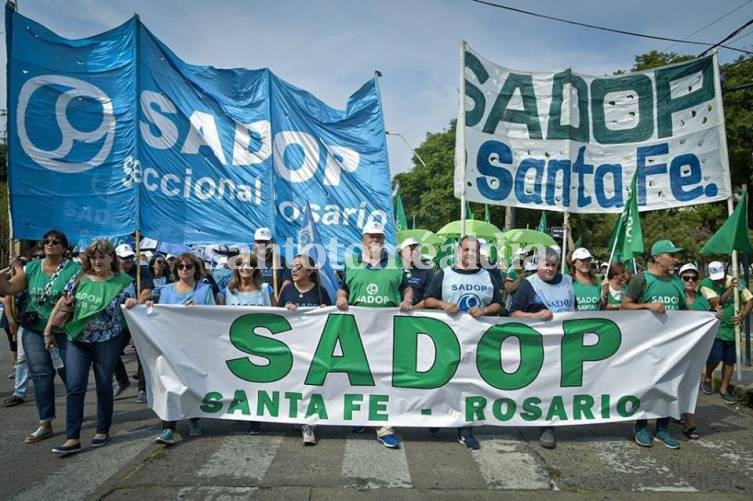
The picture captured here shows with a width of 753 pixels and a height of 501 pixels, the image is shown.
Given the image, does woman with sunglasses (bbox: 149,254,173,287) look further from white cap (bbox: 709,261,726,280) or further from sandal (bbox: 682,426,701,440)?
white cap (bbox: 709,261,726,280)

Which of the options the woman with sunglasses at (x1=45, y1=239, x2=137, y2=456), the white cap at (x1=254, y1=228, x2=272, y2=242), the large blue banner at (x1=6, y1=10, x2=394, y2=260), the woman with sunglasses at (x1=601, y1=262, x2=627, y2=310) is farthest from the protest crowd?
the woman with sunglasses at (x1=601, y1=262, x2=627, y2=310)

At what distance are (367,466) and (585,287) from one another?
2.66 meters

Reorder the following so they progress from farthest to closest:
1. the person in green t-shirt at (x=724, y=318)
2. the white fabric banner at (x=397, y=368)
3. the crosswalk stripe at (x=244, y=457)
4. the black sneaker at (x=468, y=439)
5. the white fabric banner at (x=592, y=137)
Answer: the white fabric banner at (x=592, y=137) < the person in green t-shirt at (x=724, y=318) < the white fabric banner at (x=397, y=368) < the black sneaker at (x=468, y=439) < the crosswalk stripe at (x=244, y=457)

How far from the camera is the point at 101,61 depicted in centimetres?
660

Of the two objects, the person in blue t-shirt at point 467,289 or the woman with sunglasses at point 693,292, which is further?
the woman with sunglasses at point 693,292

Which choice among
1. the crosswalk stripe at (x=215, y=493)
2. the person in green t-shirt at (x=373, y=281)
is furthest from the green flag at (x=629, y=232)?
the crosswalk stripe at (x=215, y=493)

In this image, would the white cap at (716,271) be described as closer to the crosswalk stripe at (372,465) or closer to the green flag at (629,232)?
the green flag at (629,232)

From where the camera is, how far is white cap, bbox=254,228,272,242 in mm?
6500

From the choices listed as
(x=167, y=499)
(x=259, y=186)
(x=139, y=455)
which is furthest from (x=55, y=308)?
(x=259, y=186)

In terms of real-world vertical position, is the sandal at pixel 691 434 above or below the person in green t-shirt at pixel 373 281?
A: below

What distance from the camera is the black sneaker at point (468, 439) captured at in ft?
15.3

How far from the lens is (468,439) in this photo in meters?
4.73

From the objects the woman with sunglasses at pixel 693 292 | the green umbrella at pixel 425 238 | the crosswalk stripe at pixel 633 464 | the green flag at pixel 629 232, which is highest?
the green umbrella at pixel 425 238

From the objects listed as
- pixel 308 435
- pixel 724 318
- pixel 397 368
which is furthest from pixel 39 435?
pixel 724 318
